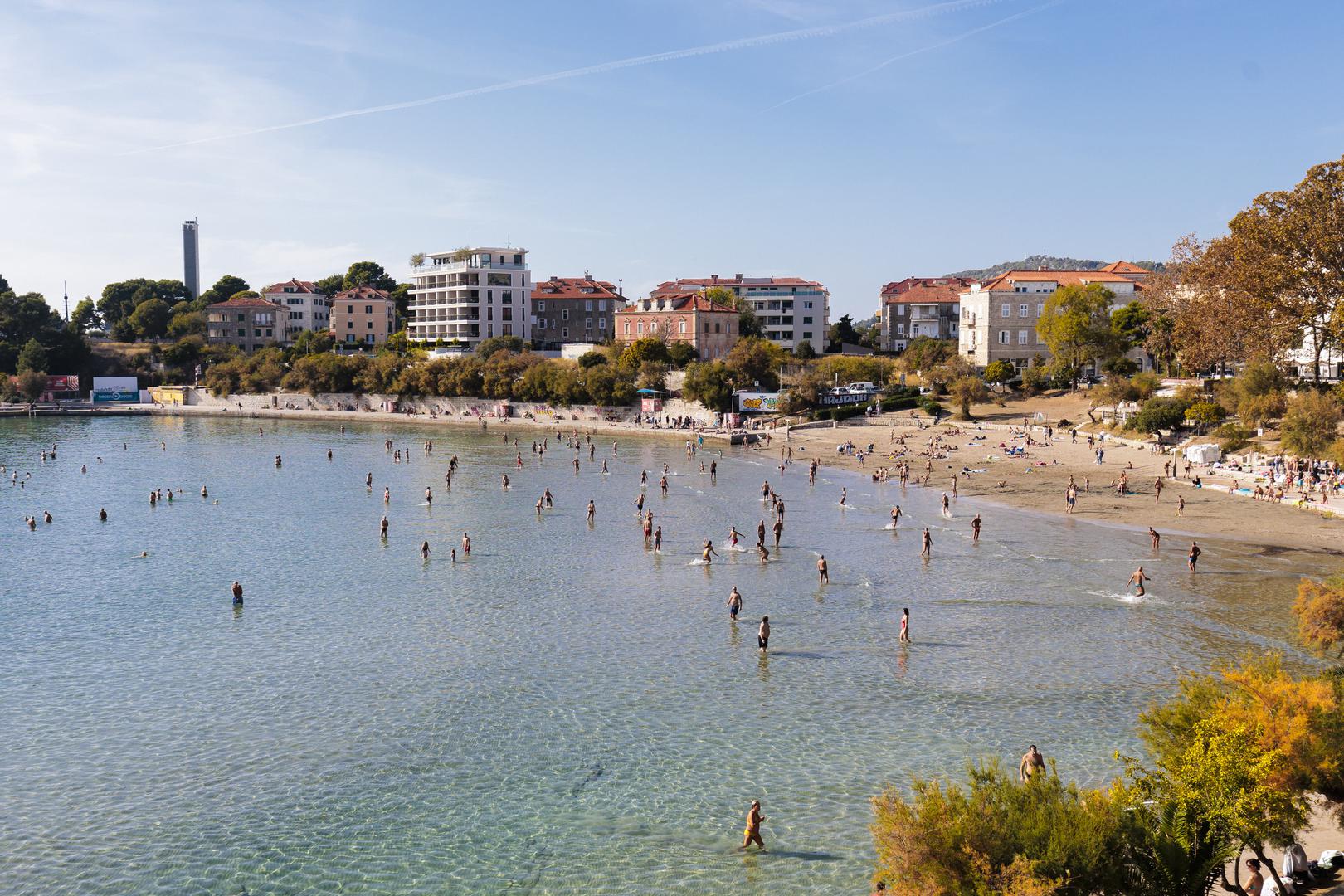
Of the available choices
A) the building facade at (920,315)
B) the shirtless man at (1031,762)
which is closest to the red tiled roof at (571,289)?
the building facade at (920,315)

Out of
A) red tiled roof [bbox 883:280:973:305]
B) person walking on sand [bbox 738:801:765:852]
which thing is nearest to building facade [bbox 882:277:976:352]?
red tiled roof [bbox 883:280:973:305]

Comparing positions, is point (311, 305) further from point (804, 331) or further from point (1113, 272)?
point (1113, 272)

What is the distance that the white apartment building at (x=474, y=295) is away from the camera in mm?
130500

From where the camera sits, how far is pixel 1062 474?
6069 cm

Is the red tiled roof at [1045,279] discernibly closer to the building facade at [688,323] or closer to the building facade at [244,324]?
the building facade at [688,323]

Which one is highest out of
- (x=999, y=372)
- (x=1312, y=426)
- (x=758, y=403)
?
(x=999, y=372)

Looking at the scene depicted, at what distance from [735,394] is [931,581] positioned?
60105 millimetres

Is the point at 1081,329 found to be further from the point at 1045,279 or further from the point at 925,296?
the point at 925,296

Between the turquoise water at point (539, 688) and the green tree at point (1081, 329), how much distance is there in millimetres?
43408

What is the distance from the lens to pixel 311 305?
16100 centimetres

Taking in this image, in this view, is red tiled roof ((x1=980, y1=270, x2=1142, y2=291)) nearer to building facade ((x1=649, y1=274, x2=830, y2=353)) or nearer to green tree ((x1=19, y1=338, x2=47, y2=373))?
building facade ((x1=649, y1=274, x2=830, y2=353))

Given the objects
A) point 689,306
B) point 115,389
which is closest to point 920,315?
point 689,306

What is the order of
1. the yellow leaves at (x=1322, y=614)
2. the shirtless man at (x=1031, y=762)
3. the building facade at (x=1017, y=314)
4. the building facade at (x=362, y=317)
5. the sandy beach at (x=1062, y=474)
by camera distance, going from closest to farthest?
the shirtless man at (x=1031, y=762), the yellow leaves at (x=1322, y=614), the sandy beach at (x=1062, y=474), the building facade at (x=1017, y=314), the building facade at (x=362, y=317)

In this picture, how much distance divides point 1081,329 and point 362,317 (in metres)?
104
